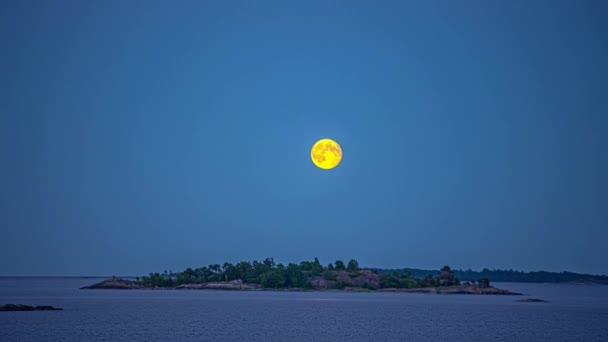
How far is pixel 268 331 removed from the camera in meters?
105

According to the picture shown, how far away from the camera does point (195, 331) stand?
103625 millimetres

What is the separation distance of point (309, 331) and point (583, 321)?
62.4m

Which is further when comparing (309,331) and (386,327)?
(386,327)

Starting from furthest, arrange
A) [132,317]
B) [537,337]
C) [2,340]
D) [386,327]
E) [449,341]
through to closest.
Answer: [132,317] < [386,327] < [537,337] < [449,341] < [2,340]

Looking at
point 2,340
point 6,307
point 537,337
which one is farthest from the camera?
point 6,307

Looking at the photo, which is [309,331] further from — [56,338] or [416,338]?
[56,338]

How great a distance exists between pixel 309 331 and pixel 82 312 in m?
59.9

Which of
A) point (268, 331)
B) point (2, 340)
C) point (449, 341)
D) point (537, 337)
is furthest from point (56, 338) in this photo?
point (537, 337)

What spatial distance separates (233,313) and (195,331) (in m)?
45.4

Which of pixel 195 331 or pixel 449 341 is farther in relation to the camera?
pixel 195 331

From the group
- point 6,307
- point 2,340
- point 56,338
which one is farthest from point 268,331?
point 6,307

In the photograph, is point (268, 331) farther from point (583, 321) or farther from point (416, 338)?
point (583, 321)

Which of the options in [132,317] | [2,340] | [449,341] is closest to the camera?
[2,340]

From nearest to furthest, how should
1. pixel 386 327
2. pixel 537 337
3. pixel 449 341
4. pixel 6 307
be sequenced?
pixel 449 341
pixel 537 337
pixel 386 327
pixel 6 307
